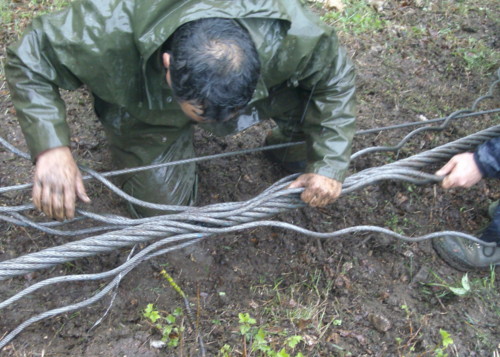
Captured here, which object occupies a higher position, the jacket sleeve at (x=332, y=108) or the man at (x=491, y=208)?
the jacket sleeve at (x=332, y=108)

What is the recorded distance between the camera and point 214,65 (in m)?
1.54

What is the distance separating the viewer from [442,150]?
96.1 inches

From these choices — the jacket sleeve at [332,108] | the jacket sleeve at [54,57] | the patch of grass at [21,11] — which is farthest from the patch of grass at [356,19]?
the jacket sleeve at [54,57]

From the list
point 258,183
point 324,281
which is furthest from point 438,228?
point 258,183

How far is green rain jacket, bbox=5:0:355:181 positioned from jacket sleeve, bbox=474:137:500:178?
71cm

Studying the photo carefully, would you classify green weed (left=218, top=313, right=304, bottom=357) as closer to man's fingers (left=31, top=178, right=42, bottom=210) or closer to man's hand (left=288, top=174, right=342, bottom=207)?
man's hand (left=288, top=174, right=342, bottom=207)

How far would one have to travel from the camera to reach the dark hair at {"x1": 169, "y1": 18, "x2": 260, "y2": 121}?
155 centimetres

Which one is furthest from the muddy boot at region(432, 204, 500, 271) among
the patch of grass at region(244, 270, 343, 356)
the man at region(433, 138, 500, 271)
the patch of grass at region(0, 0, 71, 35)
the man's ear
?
the patch of grass at region(0, 0, 71, 35)

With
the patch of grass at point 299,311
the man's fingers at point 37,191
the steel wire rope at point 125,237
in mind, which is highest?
the man's fingers at point 37,191

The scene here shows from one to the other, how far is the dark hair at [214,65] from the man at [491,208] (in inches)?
46.6

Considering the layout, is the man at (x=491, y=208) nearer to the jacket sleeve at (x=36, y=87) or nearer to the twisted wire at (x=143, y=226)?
the twisted wire at (x=143, y=226)

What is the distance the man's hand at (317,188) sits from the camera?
2057 millimetres

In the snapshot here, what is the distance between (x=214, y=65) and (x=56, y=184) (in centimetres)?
76

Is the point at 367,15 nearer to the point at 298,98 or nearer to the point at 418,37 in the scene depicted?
the point at 418,37
